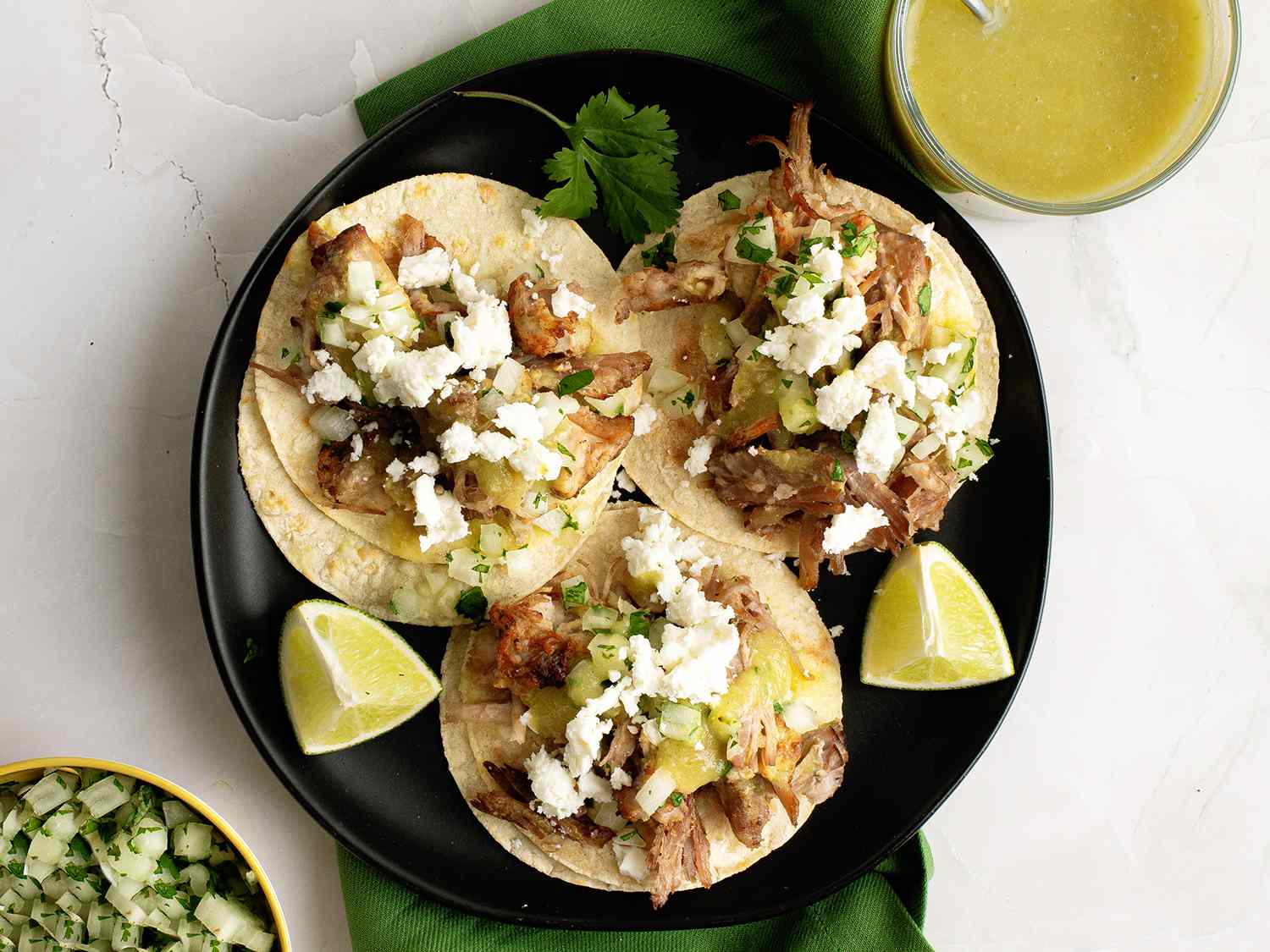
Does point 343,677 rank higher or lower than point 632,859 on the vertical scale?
higher

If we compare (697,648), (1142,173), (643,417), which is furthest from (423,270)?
(1142,173)

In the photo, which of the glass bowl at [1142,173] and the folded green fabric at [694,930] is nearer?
the glass bowl at [1142,173]

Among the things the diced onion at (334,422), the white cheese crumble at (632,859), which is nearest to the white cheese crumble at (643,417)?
the diced onion at (334,422)

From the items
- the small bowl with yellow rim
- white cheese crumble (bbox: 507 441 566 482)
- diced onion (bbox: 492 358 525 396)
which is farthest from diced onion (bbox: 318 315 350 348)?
the small bowl with yellow rim

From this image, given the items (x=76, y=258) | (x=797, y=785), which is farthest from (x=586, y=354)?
(x=76, y=258)

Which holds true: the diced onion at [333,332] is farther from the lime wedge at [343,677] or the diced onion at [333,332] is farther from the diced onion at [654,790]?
the diced onion at [654,790]

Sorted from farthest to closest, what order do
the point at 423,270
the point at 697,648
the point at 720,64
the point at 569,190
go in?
the point at 720,64, the point at 569,190, the point at 423,270, the point at 697,648

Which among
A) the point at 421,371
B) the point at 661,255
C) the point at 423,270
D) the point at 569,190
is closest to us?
the point at 421,371

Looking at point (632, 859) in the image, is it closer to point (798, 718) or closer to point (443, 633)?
point (798, 718)
